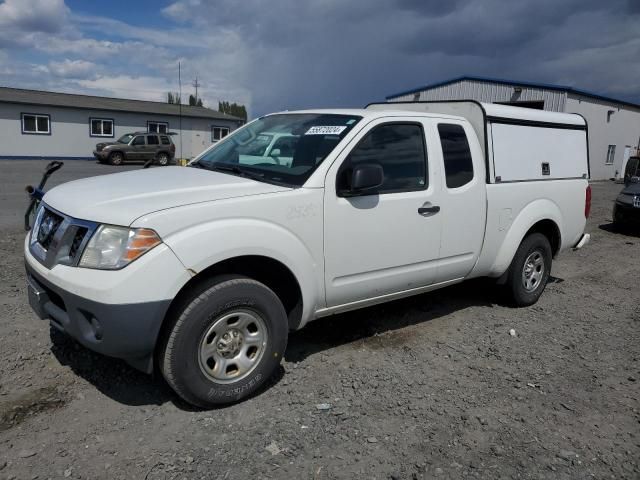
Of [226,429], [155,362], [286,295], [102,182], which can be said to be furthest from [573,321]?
[102,182]

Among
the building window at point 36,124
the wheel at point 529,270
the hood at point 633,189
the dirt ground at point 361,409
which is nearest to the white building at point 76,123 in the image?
the building window at point 36,124

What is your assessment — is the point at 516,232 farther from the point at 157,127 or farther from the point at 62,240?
the point at 157,127

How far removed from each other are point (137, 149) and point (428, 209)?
27149 millimetres

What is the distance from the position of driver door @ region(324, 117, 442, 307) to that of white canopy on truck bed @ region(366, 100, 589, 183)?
0.82 meters

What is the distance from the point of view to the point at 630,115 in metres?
34.6

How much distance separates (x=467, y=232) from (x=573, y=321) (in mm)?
1702

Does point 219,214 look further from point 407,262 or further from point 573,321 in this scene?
point 573,321

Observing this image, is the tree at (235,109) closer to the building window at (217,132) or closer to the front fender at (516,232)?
the building window at (217,132)

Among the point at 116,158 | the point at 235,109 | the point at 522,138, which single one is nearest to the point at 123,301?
the point at 522,138

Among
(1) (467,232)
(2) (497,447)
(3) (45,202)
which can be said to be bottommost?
(2) (497,447)

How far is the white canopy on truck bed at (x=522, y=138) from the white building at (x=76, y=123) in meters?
31.2

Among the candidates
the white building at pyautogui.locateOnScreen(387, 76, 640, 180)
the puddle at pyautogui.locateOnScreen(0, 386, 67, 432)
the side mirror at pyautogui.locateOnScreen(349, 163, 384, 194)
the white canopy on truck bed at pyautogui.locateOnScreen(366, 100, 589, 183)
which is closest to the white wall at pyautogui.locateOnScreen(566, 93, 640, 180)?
the white building at pyautogui.locateOnScreen(387, 76, 640, 180)

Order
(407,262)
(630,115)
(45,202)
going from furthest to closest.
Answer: (630,115) < (407,262) < (45,202)

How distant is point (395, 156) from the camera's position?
399cm
